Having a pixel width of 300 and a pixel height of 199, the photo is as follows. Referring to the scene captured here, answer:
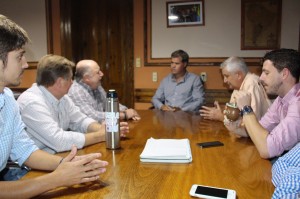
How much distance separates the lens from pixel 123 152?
54.1 inches

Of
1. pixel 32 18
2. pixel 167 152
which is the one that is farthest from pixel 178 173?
pixel 32 18

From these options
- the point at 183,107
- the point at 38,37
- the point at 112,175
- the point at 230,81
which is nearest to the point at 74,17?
the point at 38,37

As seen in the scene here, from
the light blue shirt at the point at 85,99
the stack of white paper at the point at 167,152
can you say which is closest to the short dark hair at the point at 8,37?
the stack of white paper at the point at 167,152

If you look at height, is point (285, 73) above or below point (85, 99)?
above

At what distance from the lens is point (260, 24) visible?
346 cm

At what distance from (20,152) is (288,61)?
1511mm

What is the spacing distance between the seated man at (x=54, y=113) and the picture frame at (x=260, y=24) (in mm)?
2533

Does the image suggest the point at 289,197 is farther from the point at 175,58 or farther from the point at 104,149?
the point at 175,58

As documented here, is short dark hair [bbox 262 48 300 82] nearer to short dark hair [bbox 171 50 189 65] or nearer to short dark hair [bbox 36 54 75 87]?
short dark hair [bbox 36 54 75 87]

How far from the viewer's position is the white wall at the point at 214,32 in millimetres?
3387

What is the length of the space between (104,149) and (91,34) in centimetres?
317

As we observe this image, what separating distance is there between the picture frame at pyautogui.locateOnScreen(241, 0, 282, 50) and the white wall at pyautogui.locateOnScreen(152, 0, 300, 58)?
6 cm

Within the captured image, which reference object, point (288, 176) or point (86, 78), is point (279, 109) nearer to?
point (288, 176)

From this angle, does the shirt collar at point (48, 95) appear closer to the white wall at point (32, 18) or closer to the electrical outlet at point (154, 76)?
the electrical outlet at point (154, 76)
